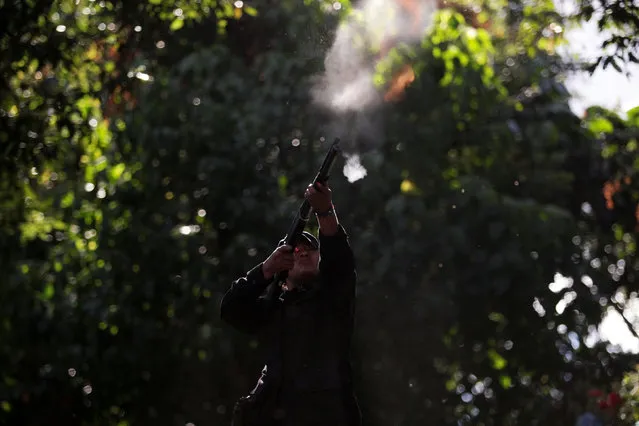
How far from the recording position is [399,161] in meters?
12.5

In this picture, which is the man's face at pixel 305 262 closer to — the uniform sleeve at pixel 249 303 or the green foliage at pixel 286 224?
the uniform sleeve at pixel 249 303

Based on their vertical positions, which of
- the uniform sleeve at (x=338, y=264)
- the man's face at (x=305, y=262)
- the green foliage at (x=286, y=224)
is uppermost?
the uniform sleeve at (x=338, y=264)

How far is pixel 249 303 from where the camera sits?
6.26 meters

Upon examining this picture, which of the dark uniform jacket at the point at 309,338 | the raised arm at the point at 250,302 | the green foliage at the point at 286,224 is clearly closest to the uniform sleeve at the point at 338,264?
the dark uniform jacket at the point at 309,338

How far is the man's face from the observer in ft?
20.4

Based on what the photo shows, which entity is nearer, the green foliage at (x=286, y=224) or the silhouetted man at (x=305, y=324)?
the silhouetted man at (x=305, y=324)

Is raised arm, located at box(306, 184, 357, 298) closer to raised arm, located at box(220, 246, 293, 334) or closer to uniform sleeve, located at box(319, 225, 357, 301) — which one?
uniform sleeve, located at box(319, 225, 357, 301)

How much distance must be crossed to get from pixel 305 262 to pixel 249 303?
33 centimetres

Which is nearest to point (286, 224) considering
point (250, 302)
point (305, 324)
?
point (250, 302)

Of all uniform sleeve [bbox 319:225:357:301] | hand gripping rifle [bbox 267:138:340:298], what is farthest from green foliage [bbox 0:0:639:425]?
uniform sleeve [bbox 319:225:357:301]

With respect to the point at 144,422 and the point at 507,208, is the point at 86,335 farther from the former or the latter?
the point at 507,208

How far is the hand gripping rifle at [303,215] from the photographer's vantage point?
233 inches

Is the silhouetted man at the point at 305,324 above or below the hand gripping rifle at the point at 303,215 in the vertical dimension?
below

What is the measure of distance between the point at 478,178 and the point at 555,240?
951 mm
